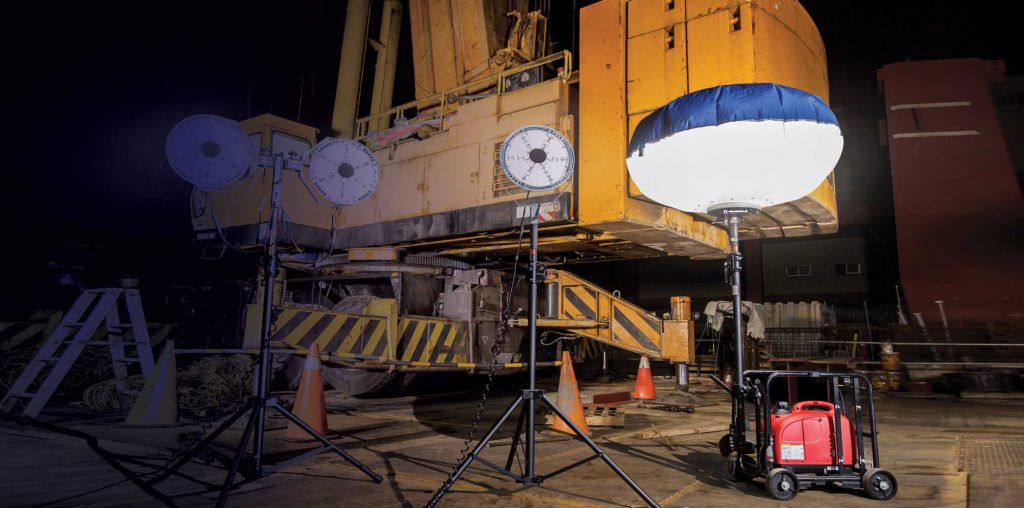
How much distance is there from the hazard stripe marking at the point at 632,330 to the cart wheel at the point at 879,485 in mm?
5192

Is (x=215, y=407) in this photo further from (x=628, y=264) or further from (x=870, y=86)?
(x=870, y=86)

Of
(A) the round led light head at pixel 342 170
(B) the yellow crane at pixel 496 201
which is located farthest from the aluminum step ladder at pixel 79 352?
(A) the round led light head at pixel 342 170

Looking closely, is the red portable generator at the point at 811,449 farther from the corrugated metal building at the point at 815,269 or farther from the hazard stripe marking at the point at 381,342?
the corrugated metal building at the point at 815,269

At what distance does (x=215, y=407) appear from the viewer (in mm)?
6195

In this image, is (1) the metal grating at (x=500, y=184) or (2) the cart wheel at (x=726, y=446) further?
(1) the metal grating at (x=500, y=184)

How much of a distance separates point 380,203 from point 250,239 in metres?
2.24

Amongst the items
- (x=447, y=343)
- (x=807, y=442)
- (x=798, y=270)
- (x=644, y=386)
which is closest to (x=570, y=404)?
(x=807, y=442)

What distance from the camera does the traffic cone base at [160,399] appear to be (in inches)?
204

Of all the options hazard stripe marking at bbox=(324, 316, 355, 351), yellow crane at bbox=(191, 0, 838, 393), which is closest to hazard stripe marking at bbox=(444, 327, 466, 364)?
yellow crane at bbox=(191, 0, 838, 393)

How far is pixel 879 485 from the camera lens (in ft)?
9.26

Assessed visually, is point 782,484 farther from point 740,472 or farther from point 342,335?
point 342,335

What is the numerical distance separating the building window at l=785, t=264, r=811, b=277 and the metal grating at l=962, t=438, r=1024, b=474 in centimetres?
1651

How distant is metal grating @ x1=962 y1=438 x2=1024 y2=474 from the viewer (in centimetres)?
355

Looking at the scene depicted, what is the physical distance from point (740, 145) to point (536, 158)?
1.25m
